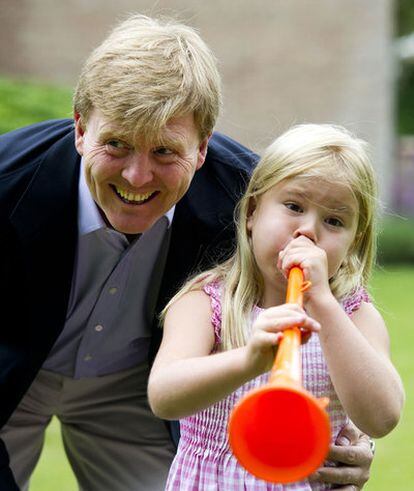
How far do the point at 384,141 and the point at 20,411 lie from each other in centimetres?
1742

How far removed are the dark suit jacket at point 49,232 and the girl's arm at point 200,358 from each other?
54 cm

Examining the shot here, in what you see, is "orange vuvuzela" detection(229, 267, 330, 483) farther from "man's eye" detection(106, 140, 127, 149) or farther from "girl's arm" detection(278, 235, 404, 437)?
"man's eye" detection(106, 140, 127, 149)

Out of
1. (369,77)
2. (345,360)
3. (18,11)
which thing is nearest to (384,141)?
(369,77)

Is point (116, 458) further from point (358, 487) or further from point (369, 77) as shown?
point (369, 77)

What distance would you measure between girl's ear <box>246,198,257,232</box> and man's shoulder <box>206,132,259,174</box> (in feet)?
1.59

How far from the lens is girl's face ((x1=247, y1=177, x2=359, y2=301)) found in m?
3.54

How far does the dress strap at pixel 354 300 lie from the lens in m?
3.74

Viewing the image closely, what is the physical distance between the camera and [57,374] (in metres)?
4.73

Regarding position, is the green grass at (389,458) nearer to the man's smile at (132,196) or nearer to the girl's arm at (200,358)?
the man's smile at (132,196)

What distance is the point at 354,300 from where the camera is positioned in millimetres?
3771

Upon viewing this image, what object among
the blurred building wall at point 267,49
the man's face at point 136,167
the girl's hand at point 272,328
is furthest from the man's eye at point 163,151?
the blurred building wall at point 267,49

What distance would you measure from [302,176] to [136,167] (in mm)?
538

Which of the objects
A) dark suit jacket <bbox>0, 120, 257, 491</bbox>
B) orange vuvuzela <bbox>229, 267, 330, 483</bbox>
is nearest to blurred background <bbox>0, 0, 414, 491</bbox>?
dark suit jacket <bbox>0, 120, 257, 491</bbox>

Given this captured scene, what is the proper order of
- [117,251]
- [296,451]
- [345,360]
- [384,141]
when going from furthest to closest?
1. [384,141]
2. [117,251]
3. [345,360]
4. [296,451]
